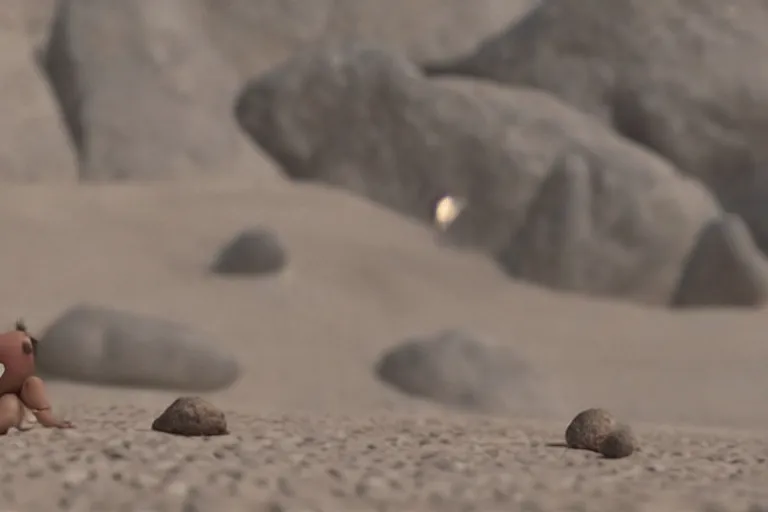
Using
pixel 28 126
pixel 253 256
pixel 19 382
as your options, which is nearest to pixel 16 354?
pixel 19 382

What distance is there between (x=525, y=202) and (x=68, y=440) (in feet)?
17.8

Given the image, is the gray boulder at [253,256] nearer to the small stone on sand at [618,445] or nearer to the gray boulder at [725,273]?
the gray boulder at [725,273]

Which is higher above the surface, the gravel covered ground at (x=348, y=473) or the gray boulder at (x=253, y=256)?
the gray boulder at (x=253, y=256)

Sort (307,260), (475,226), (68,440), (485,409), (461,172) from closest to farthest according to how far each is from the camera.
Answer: (68,440), (485,409), (307,260), (475,226), (461,172)

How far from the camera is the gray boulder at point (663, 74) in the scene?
8.85 metres

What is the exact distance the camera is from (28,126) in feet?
26.5

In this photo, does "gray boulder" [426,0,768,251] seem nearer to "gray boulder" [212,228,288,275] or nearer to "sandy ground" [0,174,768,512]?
"sandy ground" [0,174,768,512]

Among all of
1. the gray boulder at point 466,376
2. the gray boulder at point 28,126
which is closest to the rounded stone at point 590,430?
the gray boulder at point 466,376

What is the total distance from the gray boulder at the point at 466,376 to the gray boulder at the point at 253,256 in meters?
1.35

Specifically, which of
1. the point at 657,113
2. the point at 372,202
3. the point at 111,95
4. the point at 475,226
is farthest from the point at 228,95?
the point at 657,113

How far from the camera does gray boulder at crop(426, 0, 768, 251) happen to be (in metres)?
8.85

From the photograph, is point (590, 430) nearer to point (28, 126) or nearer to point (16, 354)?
point (16, 354)

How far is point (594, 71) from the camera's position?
354 inches

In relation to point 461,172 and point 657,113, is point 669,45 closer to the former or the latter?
point 657,113
